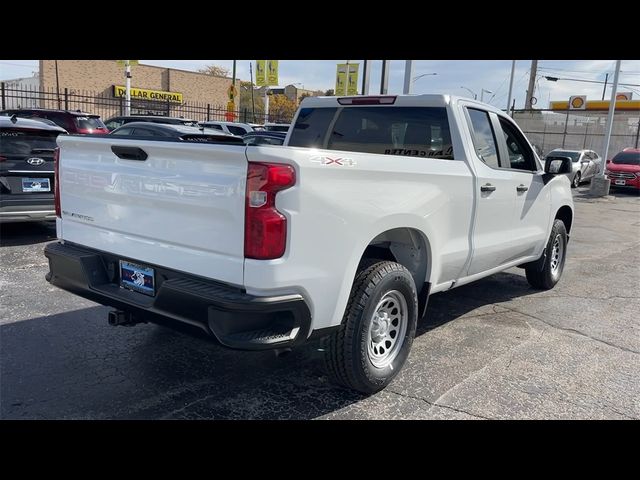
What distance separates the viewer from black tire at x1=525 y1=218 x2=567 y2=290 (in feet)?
20.5

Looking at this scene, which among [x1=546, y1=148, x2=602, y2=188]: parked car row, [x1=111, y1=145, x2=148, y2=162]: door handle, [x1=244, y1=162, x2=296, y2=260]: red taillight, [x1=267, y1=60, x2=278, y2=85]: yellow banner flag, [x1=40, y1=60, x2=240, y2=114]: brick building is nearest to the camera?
[x1=244, y1=162, x2=296, y2=260]: red taillight

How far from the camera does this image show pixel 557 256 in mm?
6633

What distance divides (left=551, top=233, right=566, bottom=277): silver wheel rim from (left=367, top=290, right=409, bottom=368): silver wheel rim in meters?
3.43

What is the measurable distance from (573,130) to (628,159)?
18.3m

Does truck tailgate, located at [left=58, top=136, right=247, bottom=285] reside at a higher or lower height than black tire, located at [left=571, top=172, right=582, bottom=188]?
higher

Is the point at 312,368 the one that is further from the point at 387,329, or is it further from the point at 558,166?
the point at 558,166

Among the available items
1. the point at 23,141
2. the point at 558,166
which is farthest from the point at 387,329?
the point at 23,141

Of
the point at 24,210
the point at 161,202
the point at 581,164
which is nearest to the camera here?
the point at 161,202

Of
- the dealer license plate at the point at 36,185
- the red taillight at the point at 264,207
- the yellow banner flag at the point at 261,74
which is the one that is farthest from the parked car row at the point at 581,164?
the red taillight at the point at 264,207

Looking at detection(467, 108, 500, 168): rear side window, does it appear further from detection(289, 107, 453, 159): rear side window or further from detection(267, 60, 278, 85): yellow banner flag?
detection(267, 60, 278, 85): yellow banner flag

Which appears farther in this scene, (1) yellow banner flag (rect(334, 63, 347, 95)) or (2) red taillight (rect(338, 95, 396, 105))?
(1) yellow banner flag (rect(334, 63, 347, 95))

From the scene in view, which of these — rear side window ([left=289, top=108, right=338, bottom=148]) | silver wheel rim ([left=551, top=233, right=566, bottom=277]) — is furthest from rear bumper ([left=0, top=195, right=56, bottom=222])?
silver wheel rim ([left=551, top=233, right=566, bottom=277])

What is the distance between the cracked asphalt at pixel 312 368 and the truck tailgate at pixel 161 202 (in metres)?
0.51
